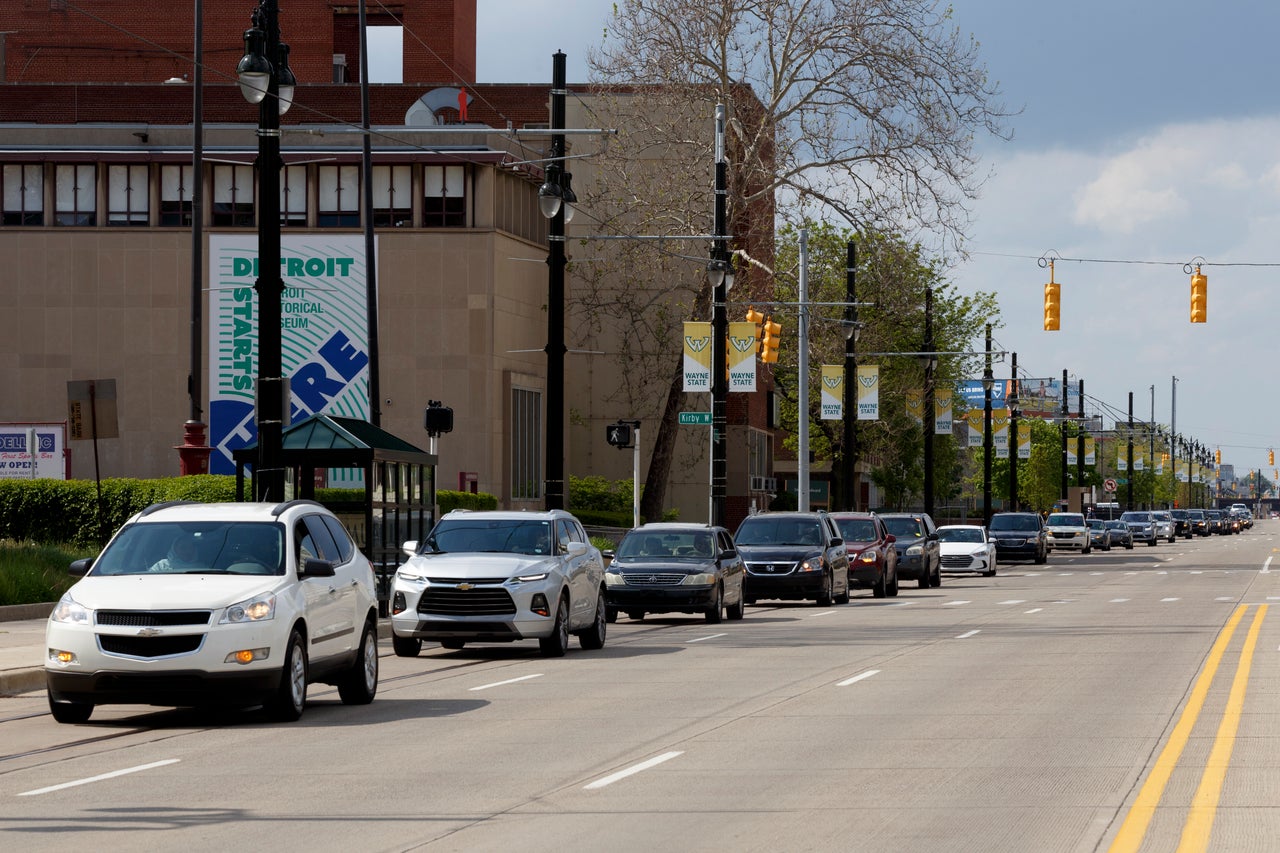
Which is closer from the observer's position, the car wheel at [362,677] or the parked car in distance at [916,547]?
the car wheel at [362,677]

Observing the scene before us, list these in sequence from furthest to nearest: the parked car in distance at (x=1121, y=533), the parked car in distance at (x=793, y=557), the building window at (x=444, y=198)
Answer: the parked car in distance at (x=1121, y=533)
the building window at (x=444, y=198)
the parked car in distance at (x=793, y=557)

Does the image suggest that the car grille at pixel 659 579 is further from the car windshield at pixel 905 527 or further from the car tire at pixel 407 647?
the car windshield at pixel 905 527

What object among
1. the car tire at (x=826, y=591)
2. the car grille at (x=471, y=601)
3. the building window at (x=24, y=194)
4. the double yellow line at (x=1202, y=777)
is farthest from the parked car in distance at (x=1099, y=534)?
the double yellow line at (x=1202, y=777)

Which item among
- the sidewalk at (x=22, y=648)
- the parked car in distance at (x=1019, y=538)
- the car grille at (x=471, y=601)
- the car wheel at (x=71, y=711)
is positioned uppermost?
the car grille at (x=471, y=601)

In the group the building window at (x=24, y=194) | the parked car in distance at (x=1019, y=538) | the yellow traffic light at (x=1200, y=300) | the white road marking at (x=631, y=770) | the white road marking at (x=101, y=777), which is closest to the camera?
the white road marking at (x=101, y=777)

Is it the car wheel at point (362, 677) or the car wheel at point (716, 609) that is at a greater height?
the car wheel at point (362, 677)

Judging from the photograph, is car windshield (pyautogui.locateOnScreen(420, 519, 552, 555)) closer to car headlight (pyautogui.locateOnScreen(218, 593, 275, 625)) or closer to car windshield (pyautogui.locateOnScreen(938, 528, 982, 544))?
car headlight (pyautogui.locateOnScreen(218, 593, 275, 625))

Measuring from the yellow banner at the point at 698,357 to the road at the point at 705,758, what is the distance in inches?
713

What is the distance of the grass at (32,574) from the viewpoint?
28.4 metres

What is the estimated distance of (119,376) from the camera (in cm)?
5709

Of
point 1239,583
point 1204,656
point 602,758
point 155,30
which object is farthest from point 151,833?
point 155,30

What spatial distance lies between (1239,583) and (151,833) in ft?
136

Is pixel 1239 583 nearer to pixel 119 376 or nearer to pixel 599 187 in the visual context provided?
pixel 599 187

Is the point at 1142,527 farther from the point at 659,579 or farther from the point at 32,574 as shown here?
the point at 32,574
